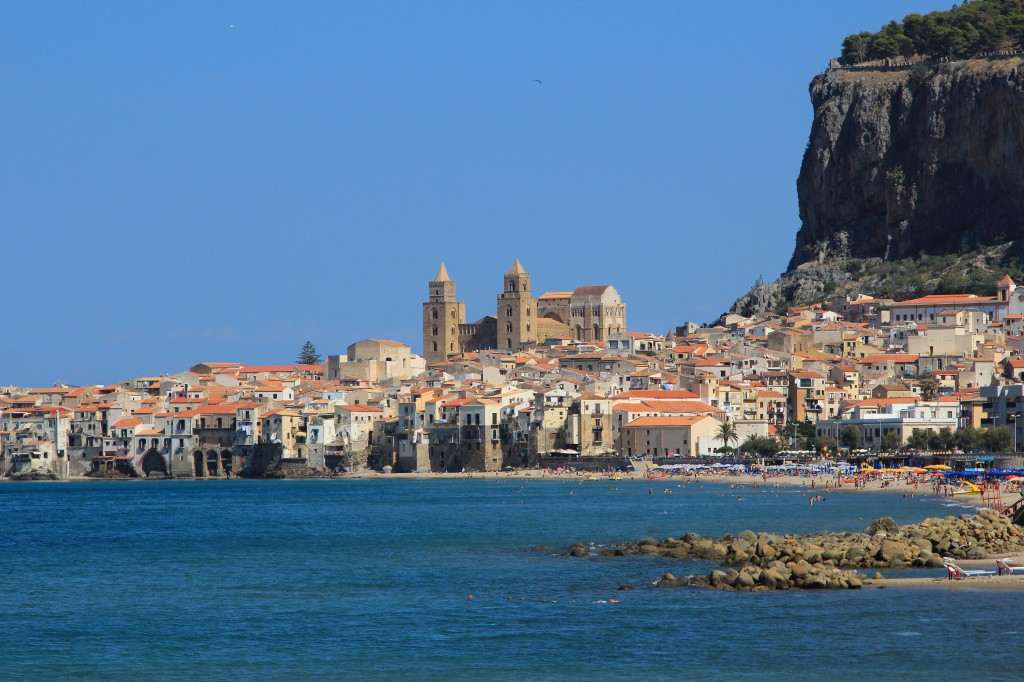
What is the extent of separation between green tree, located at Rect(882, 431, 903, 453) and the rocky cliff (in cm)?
3896

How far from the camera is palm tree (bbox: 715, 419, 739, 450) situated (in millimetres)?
88875

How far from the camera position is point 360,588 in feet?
127

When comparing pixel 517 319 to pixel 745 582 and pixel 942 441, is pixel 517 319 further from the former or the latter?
pixel 745 582

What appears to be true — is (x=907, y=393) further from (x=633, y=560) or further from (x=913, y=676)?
(x=913, y=676)

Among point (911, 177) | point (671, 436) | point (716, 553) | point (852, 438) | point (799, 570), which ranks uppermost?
point (911, 177)

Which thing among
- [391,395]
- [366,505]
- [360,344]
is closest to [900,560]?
[366,505]

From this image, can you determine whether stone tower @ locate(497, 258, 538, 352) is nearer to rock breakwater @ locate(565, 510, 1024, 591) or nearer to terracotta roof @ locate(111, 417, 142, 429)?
terracotta roof @ locate(111, 417, 142, 429)

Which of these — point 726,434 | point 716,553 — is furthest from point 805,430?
point 716,553

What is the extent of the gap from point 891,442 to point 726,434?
953 centimetres

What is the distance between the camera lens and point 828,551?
3841 centimetres

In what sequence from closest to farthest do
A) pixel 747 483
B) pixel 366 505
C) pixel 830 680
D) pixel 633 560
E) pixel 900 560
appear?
pixel 830 680 < pixel 900 560 < pixel 633 560 < pixel 366 505 < pixel 747 483

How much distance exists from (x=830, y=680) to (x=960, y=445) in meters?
54.2

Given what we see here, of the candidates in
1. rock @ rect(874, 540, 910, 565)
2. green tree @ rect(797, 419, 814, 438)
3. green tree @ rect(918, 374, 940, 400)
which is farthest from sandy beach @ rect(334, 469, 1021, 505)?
rock @ rect(874, 540, 910, 565)

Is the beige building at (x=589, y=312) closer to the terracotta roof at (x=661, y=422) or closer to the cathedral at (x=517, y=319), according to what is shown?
the cathedral at (x=517, y=319)
